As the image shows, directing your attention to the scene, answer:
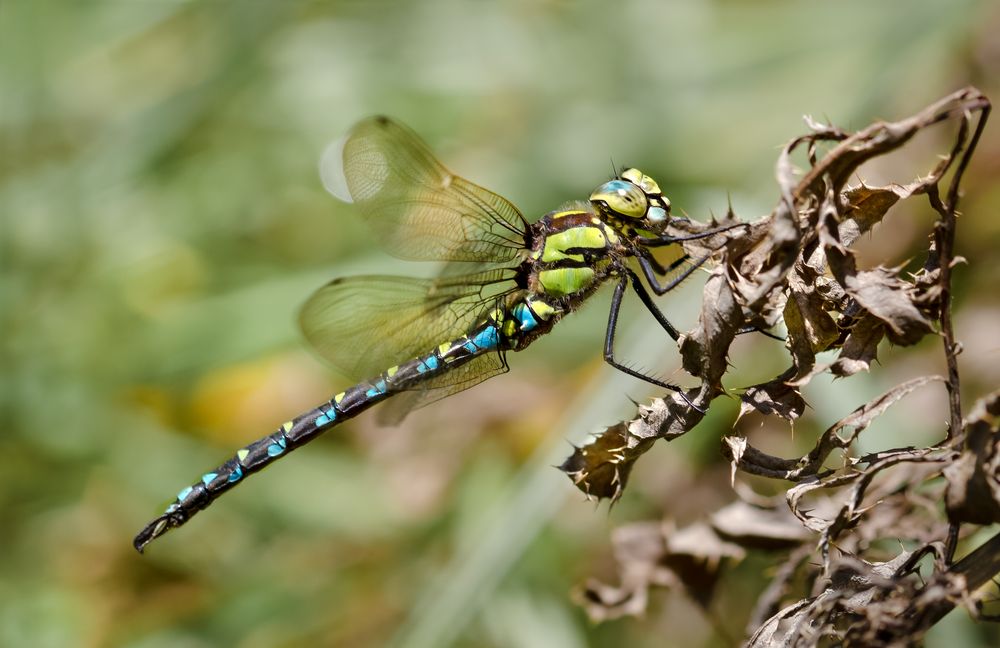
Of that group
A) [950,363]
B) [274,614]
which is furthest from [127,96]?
[950,363]

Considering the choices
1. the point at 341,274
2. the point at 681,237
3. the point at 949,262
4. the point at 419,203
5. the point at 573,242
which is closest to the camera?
the point at 949,262

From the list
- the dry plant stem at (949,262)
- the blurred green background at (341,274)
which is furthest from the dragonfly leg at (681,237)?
the blurred green background at (341,274)

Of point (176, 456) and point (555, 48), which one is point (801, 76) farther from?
point (176, 456)

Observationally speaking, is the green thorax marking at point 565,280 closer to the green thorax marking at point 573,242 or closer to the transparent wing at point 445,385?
the green thorax marking at point 573,242

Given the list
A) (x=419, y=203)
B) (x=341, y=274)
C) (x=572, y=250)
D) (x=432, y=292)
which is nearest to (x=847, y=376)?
(x=572, y=250)

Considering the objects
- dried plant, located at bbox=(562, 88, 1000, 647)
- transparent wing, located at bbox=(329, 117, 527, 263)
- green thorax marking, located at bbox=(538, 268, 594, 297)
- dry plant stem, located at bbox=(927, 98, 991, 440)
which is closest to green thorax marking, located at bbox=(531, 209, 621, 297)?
green thorax marking, located at bbox=(538, 268, 594, 297)

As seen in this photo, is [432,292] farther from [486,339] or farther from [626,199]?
[626,199]
